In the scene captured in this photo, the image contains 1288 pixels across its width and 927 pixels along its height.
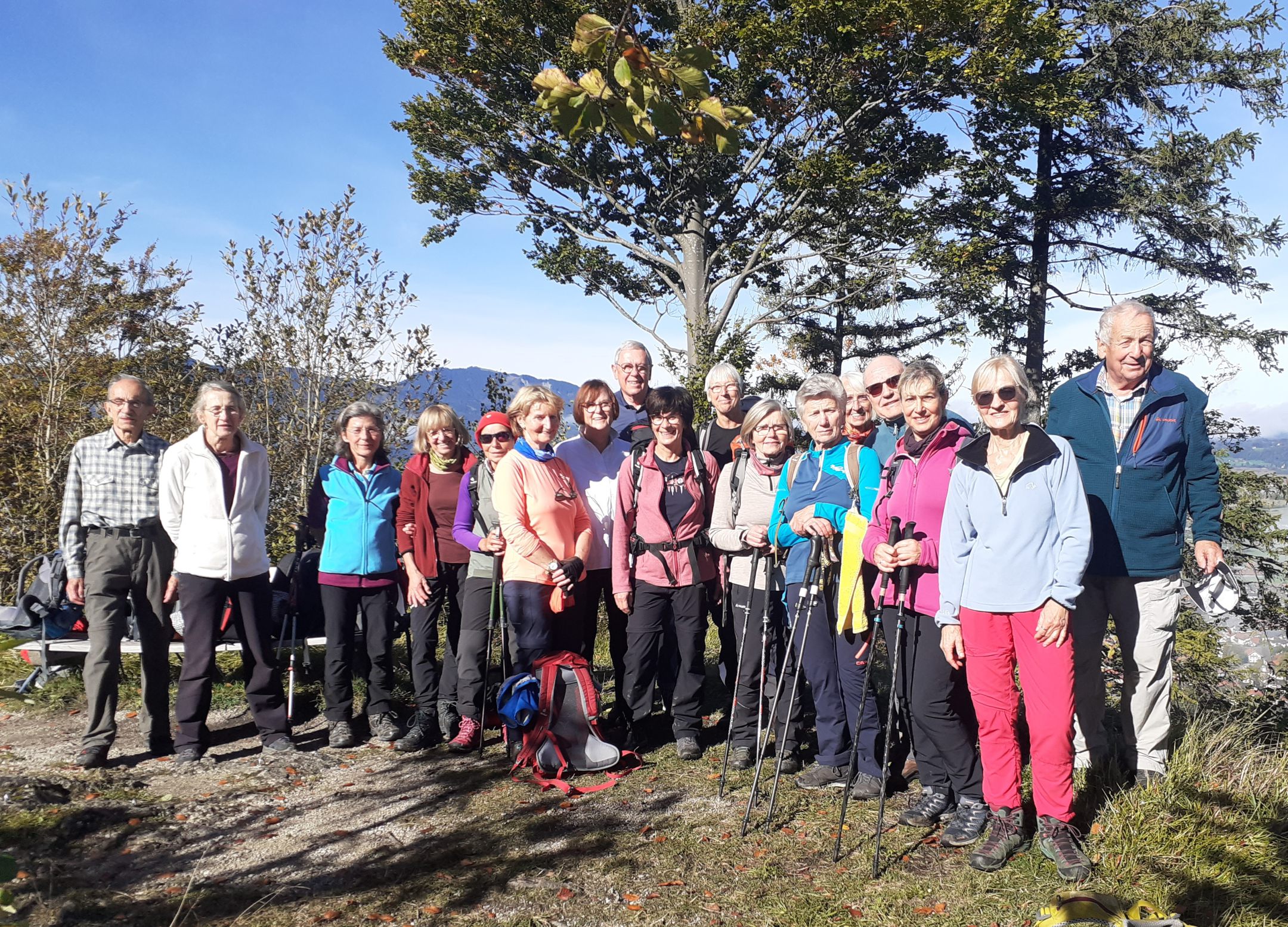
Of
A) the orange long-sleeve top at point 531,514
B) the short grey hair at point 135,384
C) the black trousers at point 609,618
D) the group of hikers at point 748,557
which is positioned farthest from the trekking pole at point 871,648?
the short grey hair at point 135,384

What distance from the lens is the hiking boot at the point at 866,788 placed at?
4.29m

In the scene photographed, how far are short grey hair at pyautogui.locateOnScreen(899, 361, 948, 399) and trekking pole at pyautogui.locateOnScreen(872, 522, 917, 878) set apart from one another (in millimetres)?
637

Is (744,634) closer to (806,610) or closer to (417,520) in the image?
(806,610)

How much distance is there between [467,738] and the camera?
5227mm

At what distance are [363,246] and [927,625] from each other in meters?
7.77

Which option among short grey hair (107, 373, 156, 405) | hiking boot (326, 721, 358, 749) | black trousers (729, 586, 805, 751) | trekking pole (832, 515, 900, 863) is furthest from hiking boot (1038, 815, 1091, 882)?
short grey hair (107, 373, 156, 405)

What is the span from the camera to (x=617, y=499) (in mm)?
5008

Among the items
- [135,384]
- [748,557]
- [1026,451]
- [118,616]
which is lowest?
[118,616]

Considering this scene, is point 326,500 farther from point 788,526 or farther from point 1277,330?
point 1277,330

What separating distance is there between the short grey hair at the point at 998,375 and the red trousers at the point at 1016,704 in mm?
880

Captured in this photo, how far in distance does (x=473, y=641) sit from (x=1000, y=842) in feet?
10.4

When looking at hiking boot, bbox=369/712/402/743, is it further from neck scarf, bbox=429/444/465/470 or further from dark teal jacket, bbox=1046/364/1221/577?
dark teal jacket, bbox=1046/364/1221/577

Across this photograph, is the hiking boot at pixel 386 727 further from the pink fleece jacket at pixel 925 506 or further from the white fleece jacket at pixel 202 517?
the pink fleece jacket at pixel 925 506

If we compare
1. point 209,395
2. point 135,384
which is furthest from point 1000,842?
point 135,384
